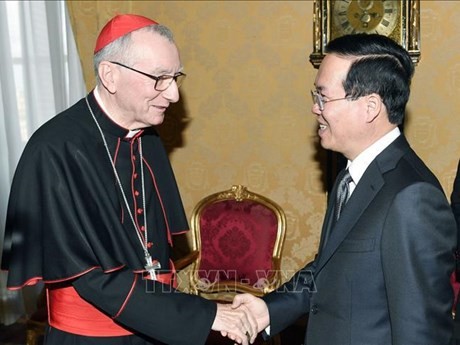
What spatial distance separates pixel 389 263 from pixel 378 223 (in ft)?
0.41

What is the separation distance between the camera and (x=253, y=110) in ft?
14.1

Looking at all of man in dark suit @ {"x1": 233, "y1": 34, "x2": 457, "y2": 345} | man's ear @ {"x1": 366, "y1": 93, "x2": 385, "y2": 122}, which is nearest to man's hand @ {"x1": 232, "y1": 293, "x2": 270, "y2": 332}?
man in dark suit @ {"x1": 233, "y1": 34, "x2": 457, "y2": 345}

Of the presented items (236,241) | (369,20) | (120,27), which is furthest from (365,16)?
(120,27)

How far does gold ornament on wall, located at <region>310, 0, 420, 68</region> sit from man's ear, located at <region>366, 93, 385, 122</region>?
2.13m

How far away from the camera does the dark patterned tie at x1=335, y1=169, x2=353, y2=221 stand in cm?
203

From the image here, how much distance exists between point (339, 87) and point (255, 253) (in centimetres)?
206

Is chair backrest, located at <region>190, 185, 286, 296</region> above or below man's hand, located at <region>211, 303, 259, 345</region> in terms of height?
below

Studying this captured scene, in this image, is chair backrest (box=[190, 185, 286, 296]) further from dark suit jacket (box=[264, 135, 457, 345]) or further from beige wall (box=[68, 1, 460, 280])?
dark suit jacket (box=[264, 135, 457, 345])

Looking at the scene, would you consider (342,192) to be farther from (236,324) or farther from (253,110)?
(253,110)

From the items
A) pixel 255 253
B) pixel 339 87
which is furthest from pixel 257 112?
pixel 339 87

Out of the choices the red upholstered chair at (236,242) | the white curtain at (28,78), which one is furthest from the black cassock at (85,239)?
the white curtain at (28,78)

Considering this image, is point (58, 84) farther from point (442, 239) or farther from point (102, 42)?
point (442, 239)

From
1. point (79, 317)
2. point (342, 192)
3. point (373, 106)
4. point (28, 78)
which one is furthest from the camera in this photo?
point (28, 78)

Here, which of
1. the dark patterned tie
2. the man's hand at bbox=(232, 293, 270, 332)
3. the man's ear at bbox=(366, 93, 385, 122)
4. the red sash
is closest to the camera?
the man's ear at bbox=(366, 93, 385, 122)
